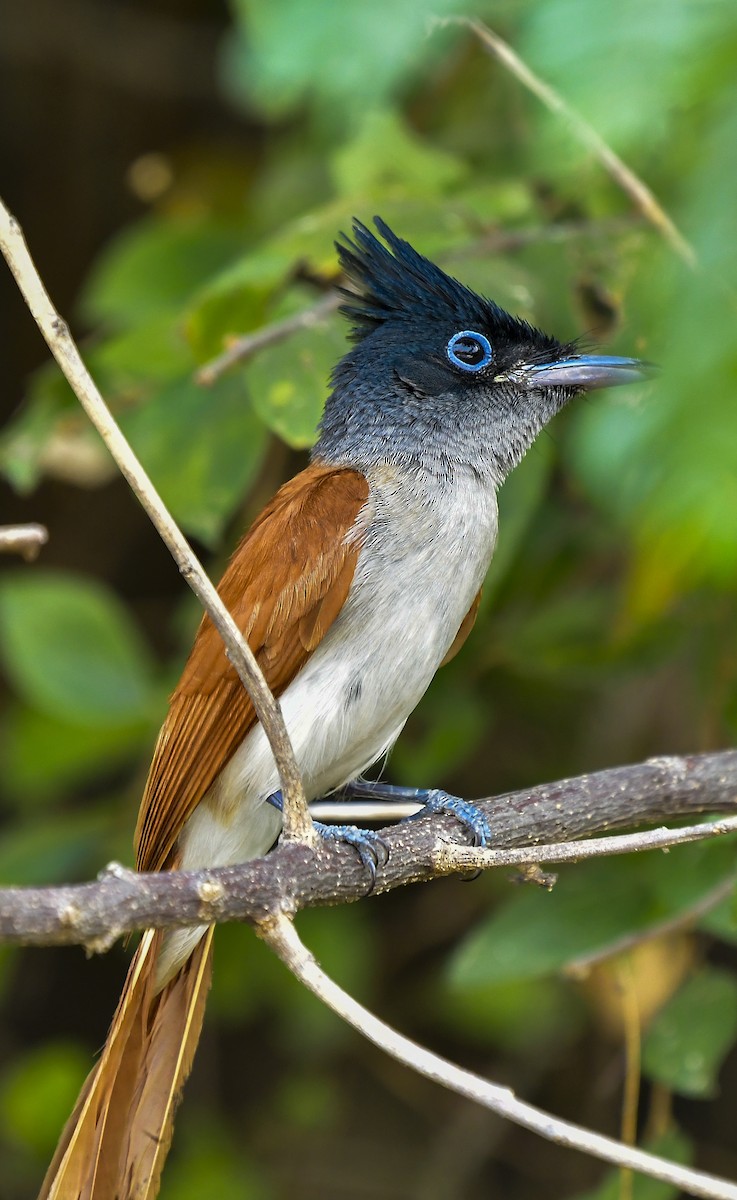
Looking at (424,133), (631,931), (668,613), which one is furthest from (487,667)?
(424,133)

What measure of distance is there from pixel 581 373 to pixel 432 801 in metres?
0.82

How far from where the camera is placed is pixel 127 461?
1.36 m

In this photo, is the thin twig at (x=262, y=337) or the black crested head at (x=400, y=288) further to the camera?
the black crested head at (x=400, y=288)

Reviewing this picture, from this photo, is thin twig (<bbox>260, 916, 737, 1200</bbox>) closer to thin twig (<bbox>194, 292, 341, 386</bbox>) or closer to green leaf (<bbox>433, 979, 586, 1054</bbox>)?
thin twig (<bbox>194, 292, 341, 386</bbox>)

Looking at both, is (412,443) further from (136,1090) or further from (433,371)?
(136,1090)

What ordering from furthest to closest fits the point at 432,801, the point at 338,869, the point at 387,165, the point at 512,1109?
the point at 387,165
the point at 432,801
the point at 338,869
the point at 512,1109

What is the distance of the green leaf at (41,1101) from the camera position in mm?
3422

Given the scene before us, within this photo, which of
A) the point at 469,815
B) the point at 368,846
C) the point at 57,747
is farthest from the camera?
the point at 57,747

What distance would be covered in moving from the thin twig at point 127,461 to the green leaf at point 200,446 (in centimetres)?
99

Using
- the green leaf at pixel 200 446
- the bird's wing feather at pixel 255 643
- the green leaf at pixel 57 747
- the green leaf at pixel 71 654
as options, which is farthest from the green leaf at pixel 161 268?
the bird's wing feather at pixel 255 643

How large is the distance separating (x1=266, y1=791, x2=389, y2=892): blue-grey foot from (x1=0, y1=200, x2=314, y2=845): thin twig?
1.13 feet

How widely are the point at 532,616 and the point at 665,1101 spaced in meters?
1.08

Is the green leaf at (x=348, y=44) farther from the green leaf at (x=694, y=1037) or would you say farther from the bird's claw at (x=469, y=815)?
the green leaf at (x=694, y=1037)

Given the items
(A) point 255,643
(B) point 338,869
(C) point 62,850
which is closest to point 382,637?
(A) point 255,643
